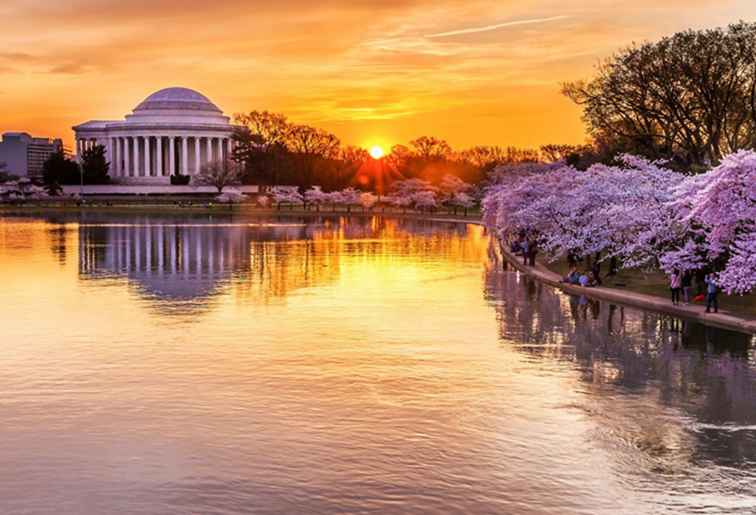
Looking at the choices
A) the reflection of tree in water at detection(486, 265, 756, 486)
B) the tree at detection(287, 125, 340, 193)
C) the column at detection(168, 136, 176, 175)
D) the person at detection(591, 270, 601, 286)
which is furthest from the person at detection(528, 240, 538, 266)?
the column at detection(168, 136, 176, 175)

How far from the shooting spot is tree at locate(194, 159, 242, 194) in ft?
503

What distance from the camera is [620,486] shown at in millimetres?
15008

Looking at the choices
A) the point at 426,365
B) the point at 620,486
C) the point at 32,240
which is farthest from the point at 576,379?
the point at 32,240

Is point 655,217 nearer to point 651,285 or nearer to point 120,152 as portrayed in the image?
point 651,285

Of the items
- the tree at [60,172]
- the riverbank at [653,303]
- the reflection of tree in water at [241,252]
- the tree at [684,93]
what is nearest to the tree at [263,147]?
the tree at [60,172]

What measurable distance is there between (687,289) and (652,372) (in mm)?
11731

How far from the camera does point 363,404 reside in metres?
19.7

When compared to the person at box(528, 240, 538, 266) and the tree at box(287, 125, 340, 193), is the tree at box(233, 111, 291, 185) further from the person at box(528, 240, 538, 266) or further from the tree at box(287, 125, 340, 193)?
the person at box(528, 240, 538, 266)

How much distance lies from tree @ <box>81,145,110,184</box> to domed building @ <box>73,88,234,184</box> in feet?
33.6

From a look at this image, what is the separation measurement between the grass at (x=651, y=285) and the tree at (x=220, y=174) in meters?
109

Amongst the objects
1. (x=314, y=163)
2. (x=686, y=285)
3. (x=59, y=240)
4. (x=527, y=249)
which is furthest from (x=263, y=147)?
(x=686, y=285)

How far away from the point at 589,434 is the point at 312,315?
15213mm

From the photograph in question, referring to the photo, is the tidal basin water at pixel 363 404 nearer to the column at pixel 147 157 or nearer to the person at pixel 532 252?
the person at pixel 532 252

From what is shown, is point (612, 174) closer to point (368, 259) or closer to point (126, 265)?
point (368, 259)
